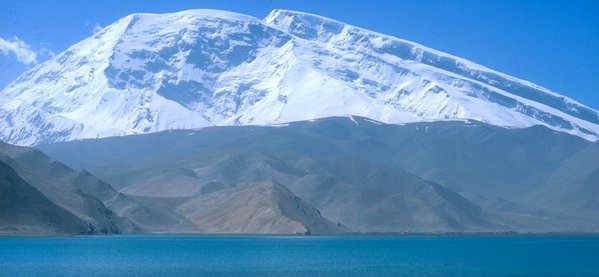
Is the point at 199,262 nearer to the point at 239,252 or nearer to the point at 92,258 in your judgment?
the point at 92,258

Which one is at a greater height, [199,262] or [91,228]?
[91,228]

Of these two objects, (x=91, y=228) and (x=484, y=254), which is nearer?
(x=484, y=254)

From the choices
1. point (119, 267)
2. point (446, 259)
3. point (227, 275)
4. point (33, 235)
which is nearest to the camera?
point (227, 275)

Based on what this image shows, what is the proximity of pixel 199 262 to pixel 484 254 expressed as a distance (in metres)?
53.0

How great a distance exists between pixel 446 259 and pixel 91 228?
274 ft

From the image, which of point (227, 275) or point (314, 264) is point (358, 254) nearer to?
point (314, 264)

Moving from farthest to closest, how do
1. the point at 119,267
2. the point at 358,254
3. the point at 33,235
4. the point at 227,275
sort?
the point at 33,235, the point at 358,254, the point at 119,267, the point at 227,275

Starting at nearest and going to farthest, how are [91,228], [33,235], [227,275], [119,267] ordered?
[227,275] < [119,267] < [33,235] < [91,228]

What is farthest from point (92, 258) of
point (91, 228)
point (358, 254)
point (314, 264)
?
point (91, 228)

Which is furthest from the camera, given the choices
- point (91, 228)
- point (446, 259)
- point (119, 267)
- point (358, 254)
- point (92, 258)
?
point (91, 228)

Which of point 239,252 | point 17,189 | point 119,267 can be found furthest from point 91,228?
point 119,267

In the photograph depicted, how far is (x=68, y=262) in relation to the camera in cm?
11412

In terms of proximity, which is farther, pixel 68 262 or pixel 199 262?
pixel 199 262

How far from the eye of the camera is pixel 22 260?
379 ft
